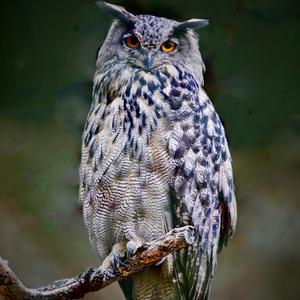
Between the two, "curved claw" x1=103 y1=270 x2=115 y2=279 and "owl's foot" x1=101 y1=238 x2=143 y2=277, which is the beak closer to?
"owl's foot" x1=101 y1=238 x2=143 y2=277

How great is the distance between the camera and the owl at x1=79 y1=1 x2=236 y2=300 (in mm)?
2070

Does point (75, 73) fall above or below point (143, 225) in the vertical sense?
above

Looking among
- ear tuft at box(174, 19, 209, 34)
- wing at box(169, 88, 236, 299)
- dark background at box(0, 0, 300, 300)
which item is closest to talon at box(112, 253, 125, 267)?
wing at box(169, 88, 236, 299)

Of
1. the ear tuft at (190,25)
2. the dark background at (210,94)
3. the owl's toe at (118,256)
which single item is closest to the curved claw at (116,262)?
the owl's toe at (118,256)

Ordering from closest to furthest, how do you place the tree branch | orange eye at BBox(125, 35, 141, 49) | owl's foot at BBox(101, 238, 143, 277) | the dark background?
the tree branch → owl's foot at BBox(101, 238, 143, 277) → orange eye at BBox(125, 35, 141, 49) → the dark background

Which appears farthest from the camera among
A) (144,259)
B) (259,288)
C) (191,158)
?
(259,288)

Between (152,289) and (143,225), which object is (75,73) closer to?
(143,225)

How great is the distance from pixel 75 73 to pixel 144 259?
0.82m

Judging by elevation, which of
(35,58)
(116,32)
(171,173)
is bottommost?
(171,173)

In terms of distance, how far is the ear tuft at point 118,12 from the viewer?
221cm

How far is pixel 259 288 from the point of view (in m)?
2.44

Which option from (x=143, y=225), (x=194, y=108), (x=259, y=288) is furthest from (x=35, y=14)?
(x=259, y=288)

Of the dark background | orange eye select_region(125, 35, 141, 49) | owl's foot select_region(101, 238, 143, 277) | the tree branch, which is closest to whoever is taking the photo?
the tree branch

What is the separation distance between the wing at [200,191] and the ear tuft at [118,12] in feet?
1.11
